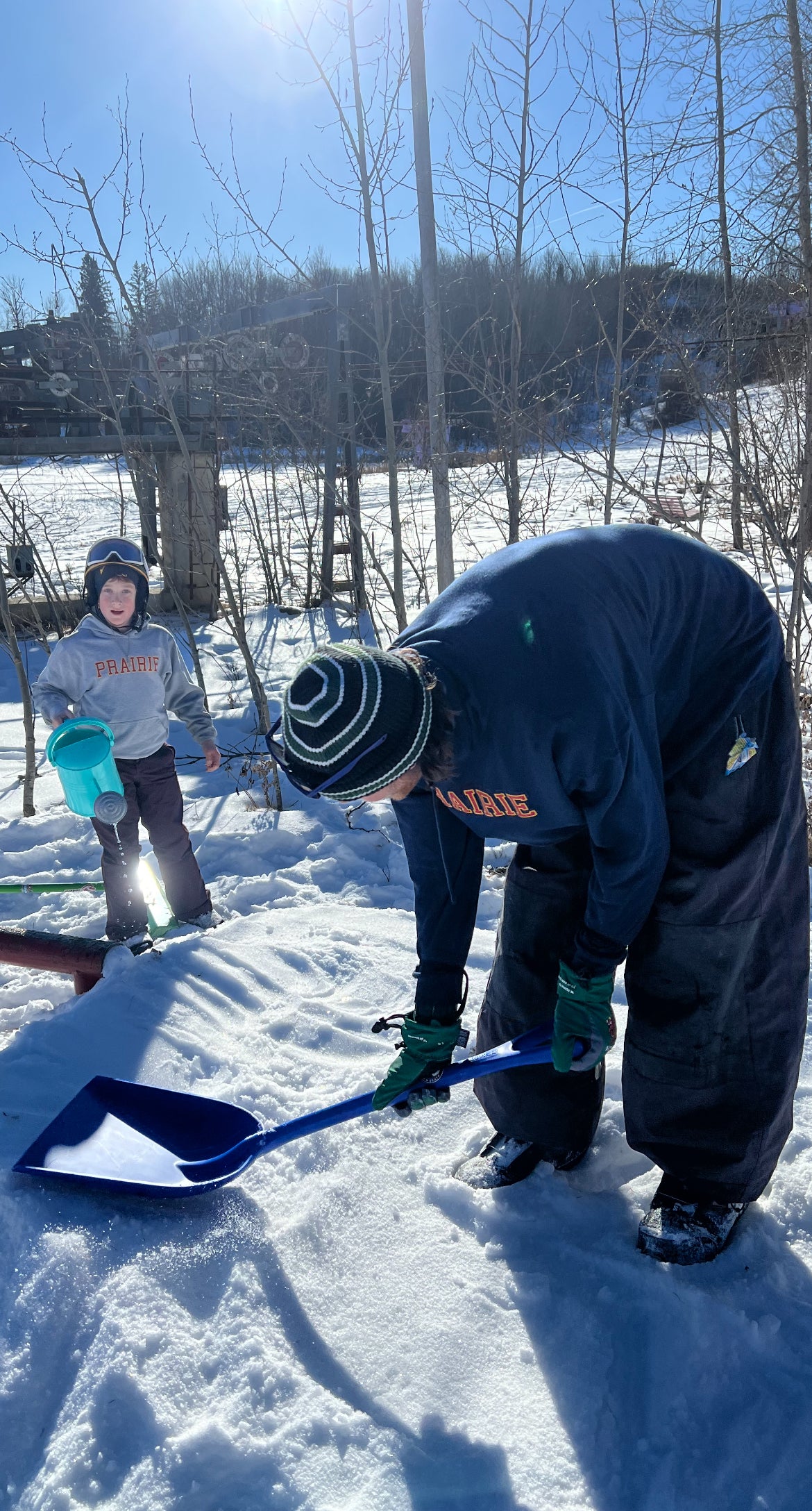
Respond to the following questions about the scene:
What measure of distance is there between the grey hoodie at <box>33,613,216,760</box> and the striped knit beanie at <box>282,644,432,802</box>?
209 centimetres

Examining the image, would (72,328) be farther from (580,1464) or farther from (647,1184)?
(580,1464)

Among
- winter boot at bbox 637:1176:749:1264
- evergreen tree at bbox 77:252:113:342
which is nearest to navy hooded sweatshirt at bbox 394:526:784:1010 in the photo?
winter boot at bbox 637:1176:749:1264

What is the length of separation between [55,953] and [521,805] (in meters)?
1.78

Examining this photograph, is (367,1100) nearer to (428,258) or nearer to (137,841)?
(137,841)

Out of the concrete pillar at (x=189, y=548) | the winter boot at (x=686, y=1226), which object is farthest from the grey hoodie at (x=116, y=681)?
the concrete pillar at (x=189, y=548)

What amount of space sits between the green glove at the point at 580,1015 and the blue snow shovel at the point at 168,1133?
39 millimetres

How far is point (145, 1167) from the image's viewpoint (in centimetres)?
204

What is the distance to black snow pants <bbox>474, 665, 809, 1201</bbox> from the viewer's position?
1713 mm

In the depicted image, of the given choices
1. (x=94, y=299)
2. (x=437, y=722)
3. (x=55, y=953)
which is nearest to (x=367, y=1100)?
(x=437, y=722)

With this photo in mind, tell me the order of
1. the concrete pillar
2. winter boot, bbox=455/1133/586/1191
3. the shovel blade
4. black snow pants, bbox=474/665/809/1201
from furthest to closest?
1. the concrete pillar
2. winter boot, bbox=455/1133/586/1191
3. the shovel blade
4. black snow pants, bbox=474/665/809/1201

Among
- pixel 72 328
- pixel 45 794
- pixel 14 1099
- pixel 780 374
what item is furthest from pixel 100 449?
pixel 14 1099

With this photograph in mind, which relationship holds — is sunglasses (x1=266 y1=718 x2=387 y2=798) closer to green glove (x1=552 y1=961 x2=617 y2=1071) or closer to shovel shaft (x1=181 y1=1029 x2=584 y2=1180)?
green glove (x1=552 y1=961 x2=617 y2=1071)

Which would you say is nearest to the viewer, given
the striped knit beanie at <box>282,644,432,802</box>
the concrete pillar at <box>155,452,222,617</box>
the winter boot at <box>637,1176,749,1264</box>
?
the striped knit beanie at <box>282,644,432,802</box>

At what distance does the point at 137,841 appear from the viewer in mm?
3510
